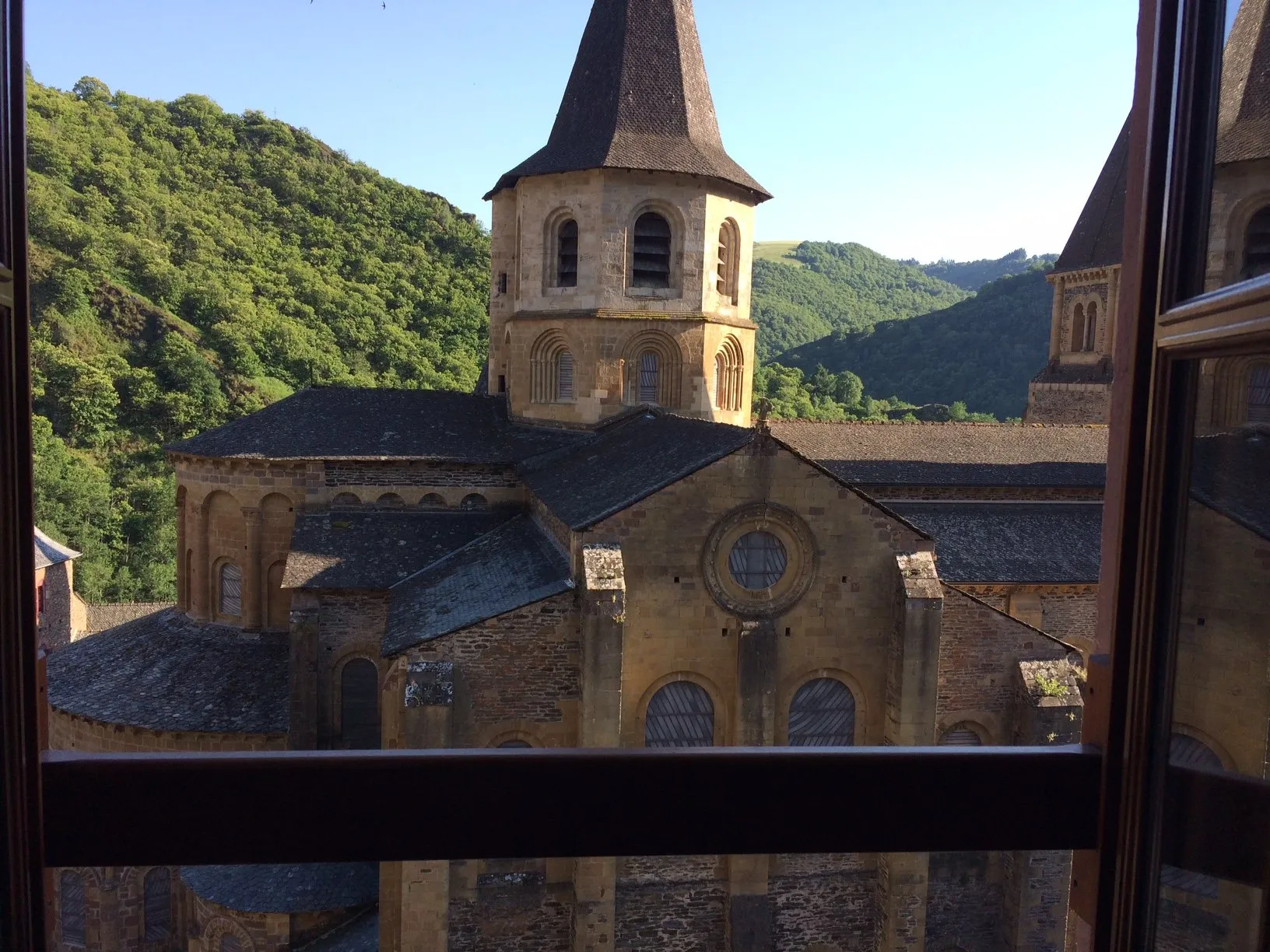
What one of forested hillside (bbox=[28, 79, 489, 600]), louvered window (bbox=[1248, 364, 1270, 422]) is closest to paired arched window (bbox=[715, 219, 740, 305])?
louvered window (bbox=[1248, 364, 1270, 422])

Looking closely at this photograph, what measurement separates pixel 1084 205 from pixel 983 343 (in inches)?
1050

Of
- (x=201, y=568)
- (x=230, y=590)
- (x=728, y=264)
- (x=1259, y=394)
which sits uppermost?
(x=728, y=264)

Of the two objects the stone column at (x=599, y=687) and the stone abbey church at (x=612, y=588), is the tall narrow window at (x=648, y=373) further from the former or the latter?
the stone column at (x=599, y=687)

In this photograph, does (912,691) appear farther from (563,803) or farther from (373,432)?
(563,803)

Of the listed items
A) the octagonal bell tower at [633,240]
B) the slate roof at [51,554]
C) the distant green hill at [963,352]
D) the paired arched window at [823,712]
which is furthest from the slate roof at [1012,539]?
the distant green hill at [963,352]

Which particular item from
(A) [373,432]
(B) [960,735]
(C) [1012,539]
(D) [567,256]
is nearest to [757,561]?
(B) [960,735]

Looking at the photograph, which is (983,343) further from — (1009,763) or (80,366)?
(1009,763)

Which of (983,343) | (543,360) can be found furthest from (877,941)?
(983,343)

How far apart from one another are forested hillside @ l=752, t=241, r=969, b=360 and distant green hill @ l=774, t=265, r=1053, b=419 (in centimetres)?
616

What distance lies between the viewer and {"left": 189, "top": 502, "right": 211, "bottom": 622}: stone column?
732 inches

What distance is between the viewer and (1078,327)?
2777 centimetres

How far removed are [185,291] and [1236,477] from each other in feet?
170

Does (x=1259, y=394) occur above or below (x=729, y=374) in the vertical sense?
below

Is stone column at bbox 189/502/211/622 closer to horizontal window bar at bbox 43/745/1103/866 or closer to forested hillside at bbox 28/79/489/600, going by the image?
forested hillside at bbox 28/79/489/600
